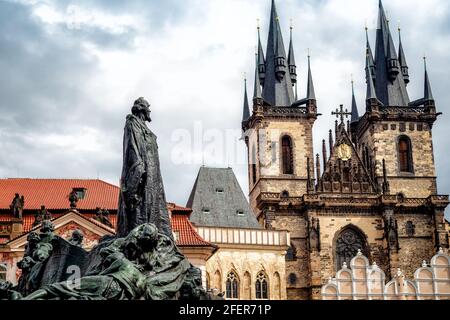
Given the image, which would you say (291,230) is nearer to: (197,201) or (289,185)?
(289,185)

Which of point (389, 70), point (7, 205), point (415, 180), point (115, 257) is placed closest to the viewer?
point (115, 257)

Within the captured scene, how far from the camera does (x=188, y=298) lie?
8938 mm

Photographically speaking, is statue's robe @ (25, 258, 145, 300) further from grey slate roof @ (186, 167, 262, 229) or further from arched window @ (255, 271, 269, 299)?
grey slate roof @ (186, 167, 262, 229)

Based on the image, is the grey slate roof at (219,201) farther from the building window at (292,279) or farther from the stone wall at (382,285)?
the building window at (292,279)

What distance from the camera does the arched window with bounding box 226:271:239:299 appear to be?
36844mm

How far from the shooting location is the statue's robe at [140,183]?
9.81m

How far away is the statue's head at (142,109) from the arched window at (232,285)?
88.6 feet

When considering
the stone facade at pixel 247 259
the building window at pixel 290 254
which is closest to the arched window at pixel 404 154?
the building window at pixel 290 254

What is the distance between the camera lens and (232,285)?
3709 centimetres

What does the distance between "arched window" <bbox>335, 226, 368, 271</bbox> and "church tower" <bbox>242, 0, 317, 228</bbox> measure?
3.71m

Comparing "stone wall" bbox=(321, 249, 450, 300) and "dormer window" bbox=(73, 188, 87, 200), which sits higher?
"dormer window" bbox=(73, 188, 87, 200)

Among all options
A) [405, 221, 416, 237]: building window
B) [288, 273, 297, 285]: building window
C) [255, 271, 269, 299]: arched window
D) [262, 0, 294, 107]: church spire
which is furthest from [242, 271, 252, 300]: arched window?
[262, 0, 294, 107]: church spire

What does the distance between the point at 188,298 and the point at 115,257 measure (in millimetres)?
998
